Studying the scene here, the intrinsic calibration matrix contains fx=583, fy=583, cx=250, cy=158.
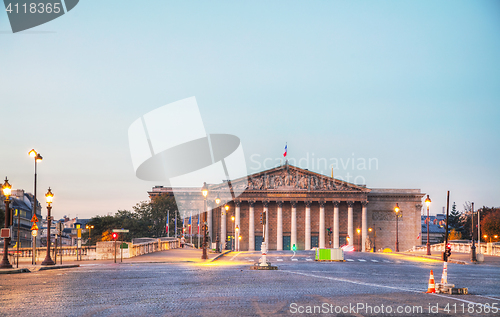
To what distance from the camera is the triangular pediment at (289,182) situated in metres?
124

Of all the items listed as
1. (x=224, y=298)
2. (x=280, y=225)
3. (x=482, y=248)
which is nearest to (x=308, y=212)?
(x=280, y=225)

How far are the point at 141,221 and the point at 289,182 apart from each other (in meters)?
32.3

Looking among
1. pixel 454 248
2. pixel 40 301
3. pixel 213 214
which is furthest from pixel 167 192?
pixel 40 301

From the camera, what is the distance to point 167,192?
132 meters

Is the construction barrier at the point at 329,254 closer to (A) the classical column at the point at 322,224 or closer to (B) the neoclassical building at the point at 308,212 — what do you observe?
(B) the neoclassical building at the point at 308,212

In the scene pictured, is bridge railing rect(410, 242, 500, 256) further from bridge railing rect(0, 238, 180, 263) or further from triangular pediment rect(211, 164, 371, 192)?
triangular pediment rect(211, 164, 371, 192)

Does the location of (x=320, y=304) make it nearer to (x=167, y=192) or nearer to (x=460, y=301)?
(x=460, y=301)

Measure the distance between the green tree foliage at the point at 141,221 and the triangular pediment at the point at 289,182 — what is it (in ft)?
38.2

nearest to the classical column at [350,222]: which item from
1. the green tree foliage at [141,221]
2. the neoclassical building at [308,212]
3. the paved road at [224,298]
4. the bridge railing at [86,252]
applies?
the neoclassical building at [308,212]

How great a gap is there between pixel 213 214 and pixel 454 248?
69188 millimetres

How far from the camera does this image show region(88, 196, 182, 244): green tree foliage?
11244 centimetres

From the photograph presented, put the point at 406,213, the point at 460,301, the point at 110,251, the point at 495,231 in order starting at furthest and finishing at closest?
the point at 406,213 < the point at 495,231 < the point at 110,251 < the point at 460,301

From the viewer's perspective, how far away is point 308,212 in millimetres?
124250

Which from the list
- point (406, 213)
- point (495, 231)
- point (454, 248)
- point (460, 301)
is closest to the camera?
point (460, 301)
